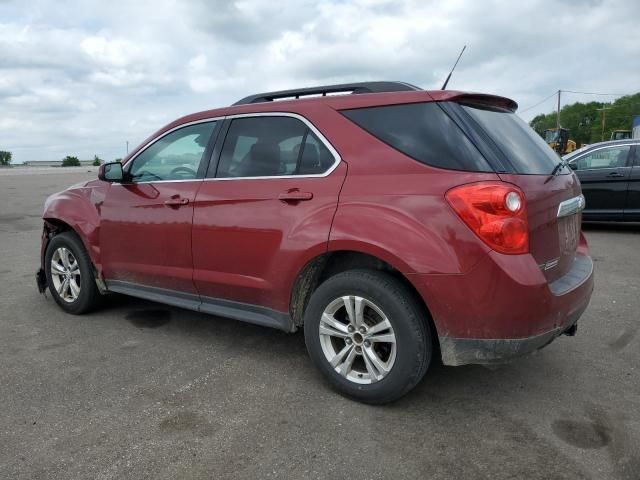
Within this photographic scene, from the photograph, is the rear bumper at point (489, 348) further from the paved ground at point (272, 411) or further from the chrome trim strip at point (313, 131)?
the chrome trim strip at point (313, 131)

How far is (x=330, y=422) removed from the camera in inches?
114

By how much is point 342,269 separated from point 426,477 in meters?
1.31

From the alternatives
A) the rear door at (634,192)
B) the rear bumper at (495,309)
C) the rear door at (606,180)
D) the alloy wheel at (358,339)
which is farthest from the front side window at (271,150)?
the rear door at (634,192)

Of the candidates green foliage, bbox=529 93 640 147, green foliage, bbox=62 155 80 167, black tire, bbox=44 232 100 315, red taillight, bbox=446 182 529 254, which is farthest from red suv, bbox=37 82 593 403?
green foliage, bbox=529 93 640 147

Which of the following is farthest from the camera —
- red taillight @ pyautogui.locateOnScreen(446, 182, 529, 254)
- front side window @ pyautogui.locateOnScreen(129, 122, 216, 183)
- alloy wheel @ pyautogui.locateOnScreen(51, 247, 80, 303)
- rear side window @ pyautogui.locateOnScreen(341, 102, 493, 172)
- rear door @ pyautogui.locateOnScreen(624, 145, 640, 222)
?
rear door @ pyautogui.locateOnScreen(624, 145, 640, 222)

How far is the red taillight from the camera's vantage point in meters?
2.65

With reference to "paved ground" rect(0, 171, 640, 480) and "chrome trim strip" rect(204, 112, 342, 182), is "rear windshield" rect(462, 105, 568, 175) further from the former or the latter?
"paved ground" rect(0, 171, 640, 480)

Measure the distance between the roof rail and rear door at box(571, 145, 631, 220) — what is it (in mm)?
7219

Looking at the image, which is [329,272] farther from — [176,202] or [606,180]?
[606,180]

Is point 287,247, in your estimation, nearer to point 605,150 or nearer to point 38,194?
point 605,150

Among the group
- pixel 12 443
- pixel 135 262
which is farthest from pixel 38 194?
pixel 12 443

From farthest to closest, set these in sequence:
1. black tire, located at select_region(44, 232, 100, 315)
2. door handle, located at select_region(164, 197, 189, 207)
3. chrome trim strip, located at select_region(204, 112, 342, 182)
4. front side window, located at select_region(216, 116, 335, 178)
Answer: black tire, located at select_region(44, 232, 100, 315), door handle, located at select_region(164, 197, 189, 207), front side window, located at select_region(216, 116, 335, 178), chrome trim strip, located at select_region(204, 112, 342, 182)

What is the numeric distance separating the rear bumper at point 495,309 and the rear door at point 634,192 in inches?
285

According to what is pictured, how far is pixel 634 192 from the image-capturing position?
8914 millimetres
